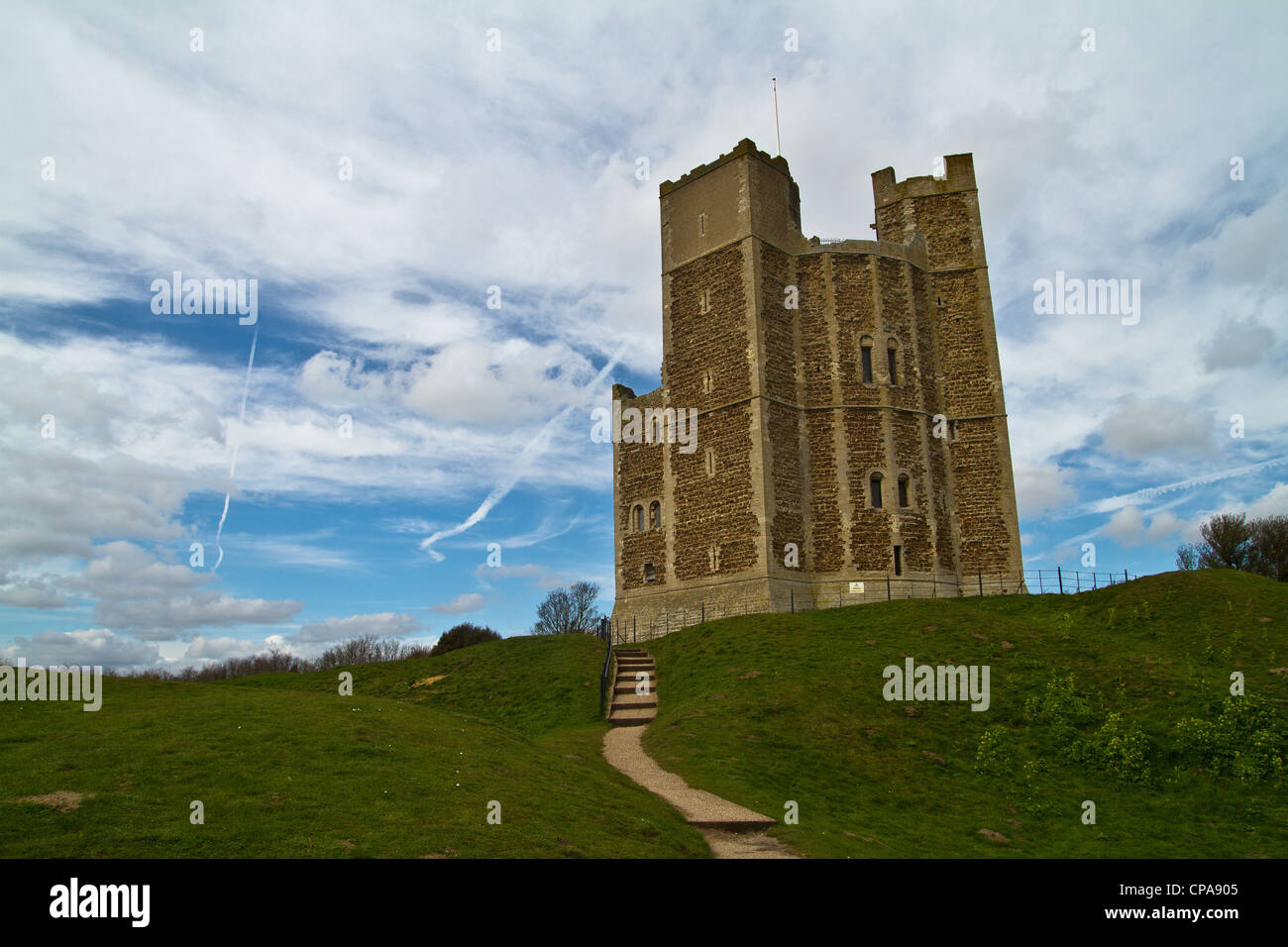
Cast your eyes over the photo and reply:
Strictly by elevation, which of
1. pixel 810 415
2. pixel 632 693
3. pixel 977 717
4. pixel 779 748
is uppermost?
pixel 810 415

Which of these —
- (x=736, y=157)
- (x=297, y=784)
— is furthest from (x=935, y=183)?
(x=297, y=784)

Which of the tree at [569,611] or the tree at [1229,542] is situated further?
the tree at [569,611]

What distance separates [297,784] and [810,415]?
28.7 meters

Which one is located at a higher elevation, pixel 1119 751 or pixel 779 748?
pixel 779 748

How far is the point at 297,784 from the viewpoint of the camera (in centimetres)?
1162

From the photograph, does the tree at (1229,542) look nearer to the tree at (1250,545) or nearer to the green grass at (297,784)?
the tree at (1250,545)

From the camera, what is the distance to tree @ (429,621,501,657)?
203 ft

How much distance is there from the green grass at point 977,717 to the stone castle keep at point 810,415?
4073 mm

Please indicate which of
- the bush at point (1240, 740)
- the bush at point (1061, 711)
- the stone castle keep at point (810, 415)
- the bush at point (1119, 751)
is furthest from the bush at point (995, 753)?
the stone castle keep at point (810, 415)

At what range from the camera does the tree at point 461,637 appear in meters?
61.9

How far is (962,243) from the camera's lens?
39.8 metres

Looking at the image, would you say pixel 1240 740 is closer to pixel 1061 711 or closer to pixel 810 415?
pixel 1061 711
